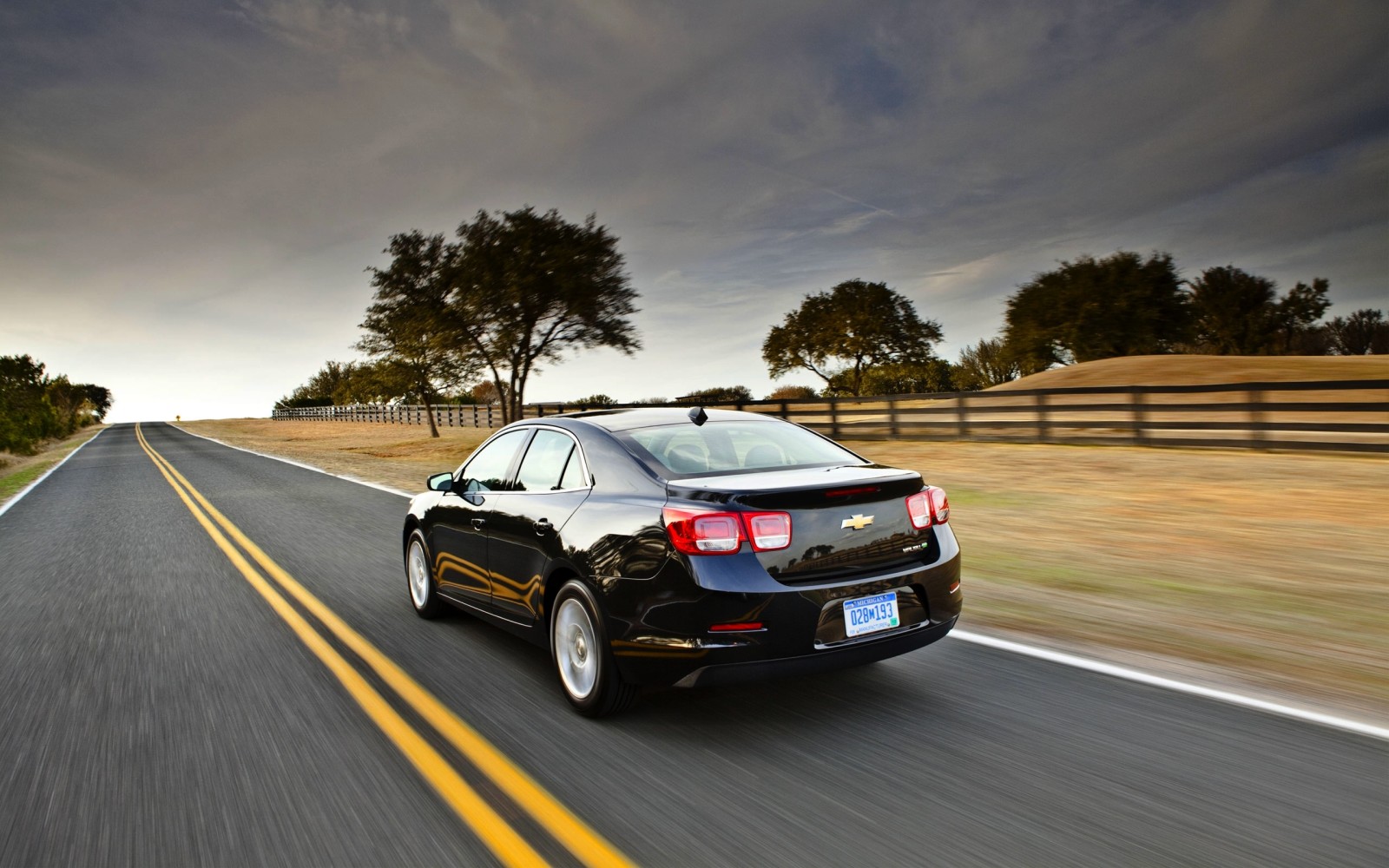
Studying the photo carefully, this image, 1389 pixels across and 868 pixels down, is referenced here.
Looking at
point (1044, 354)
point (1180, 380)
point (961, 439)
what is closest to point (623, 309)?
point (961, 439)

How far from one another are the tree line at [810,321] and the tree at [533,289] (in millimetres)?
47

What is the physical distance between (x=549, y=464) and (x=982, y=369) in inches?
3587

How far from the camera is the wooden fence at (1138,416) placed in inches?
567

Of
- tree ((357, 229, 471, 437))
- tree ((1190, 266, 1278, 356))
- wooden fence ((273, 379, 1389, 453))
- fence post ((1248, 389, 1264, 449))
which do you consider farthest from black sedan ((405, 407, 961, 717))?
tree ((1190, 266, 1278, 356))

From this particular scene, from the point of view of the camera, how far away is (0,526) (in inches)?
527

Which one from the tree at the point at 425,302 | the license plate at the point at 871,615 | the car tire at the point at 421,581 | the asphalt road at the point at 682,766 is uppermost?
the tree at the point at 425,302

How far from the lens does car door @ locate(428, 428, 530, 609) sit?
550 centimetres

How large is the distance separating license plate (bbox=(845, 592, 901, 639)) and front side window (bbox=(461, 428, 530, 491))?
2.42 meters

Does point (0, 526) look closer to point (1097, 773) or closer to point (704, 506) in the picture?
point (704, 506)

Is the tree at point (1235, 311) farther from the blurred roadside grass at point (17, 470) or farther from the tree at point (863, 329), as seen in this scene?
the blurred roadside grass at point (17, 470)

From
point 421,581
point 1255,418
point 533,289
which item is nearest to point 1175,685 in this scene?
point 421,581

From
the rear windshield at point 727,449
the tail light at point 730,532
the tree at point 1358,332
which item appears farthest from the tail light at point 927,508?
the tree at point 1358,332

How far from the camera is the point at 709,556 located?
3.82 metres

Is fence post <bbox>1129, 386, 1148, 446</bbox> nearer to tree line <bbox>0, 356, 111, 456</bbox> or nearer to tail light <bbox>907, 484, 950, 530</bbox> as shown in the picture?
tail light <bbox>907, 484, 950, 530</bbox>
